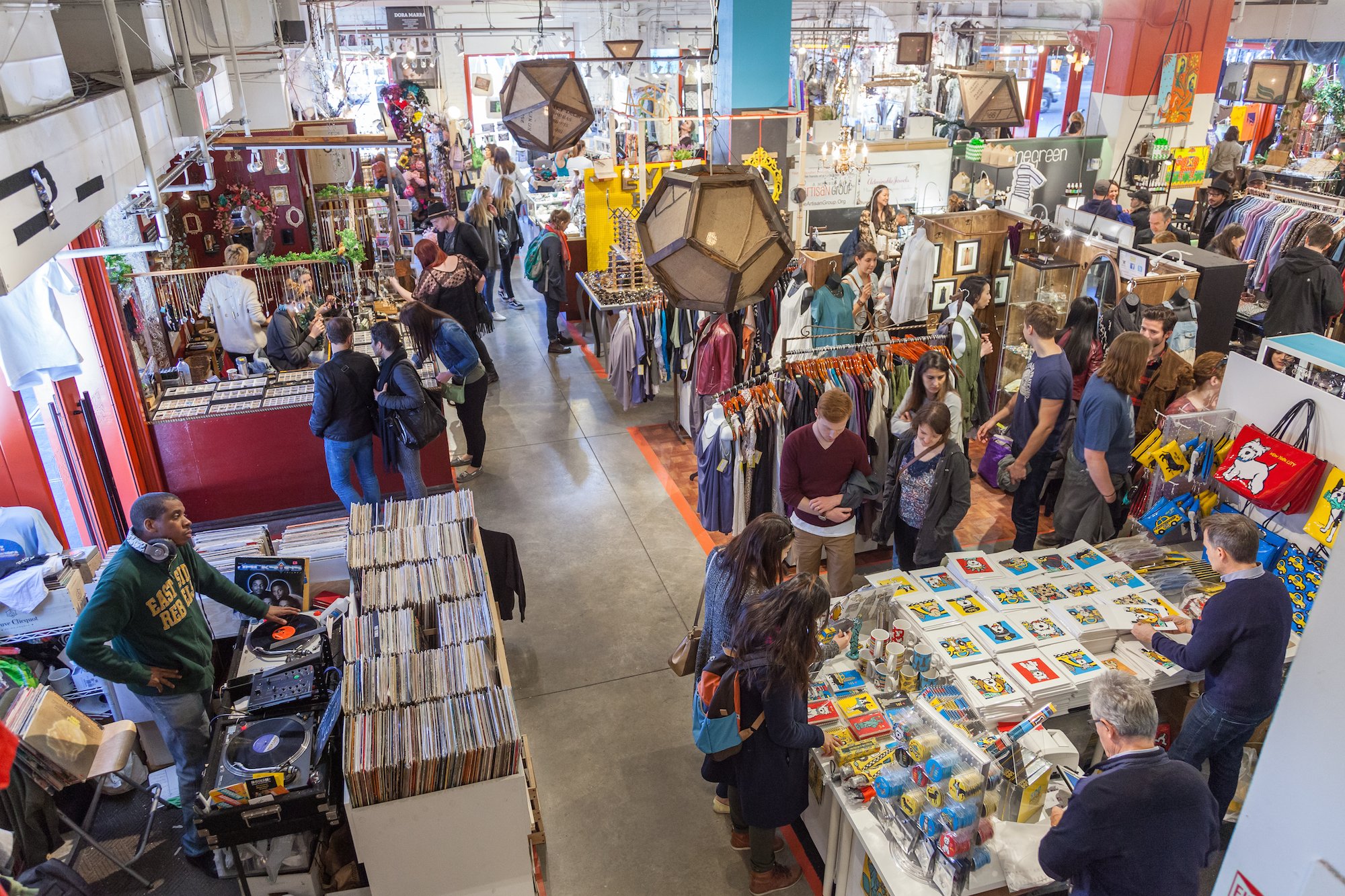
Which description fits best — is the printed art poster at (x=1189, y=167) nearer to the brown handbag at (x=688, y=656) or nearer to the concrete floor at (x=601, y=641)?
the concrete floor at (x=601, y=641)

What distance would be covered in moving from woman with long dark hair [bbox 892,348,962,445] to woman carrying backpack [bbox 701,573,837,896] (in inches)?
79.5

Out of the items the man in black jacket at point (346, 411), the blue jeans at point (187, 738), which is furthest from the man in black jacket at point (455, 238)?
the blue jeans at point (187, 738)

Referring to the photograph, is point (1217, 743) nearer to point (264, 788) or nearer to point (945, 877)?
point (945, 877)

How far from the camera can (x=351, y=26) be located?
2214 centimetres

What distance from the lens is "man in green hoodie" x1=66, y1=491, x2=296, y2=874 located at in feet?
11.5

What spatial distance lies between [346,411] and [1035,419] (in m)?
4.29

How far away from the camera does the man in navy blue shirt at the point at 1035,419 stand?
5.32 meters

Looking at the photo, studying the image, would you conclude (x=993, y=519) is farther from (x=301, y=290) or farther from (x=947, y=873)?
(x=301, y=290)

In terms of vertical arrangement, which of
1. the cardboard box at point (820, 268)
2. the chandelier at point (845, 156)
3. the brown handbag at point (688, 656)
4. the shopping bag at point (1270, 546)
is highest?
the chandelier at point (845, 156)

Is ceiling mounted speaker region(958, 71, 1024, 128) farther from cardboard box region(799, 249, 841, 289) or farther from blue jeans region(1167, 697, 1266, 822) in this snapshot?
blue jeans region(1167, 697, 1266, 822)

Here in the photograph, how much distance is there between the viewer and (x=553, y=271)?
973cm

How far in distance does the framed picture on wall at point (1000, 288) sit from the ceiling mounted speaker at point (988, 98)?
261cm

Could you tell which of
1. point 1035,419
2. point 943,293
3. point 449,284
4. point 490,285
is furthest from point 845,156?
point 1035,419

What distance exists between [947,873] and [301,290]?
6.74 metres
